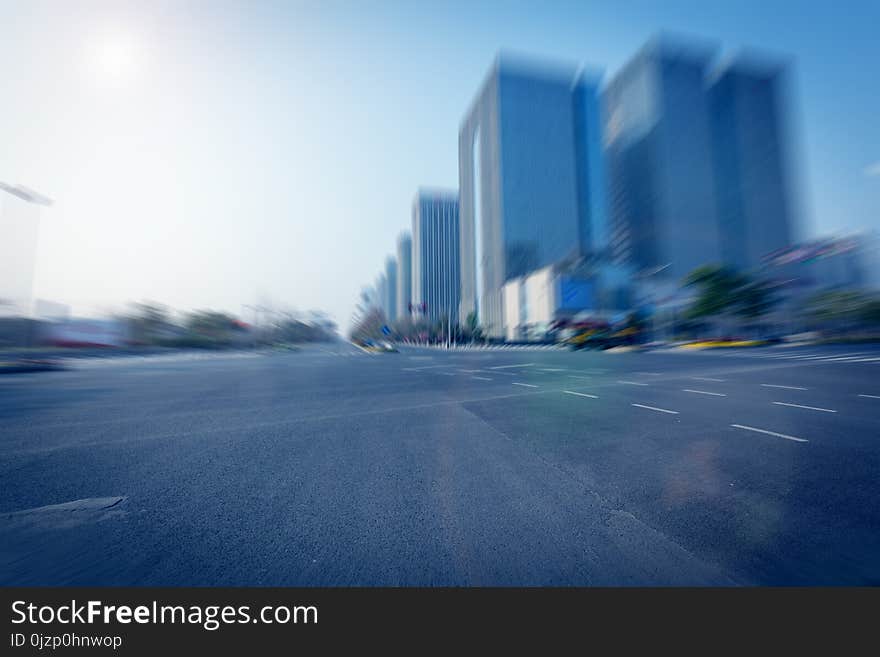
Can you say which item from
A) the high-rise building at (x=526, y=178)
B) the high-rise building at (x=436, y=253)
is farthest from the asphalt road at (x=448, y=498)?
the high-rise building at (x=436, y=253)

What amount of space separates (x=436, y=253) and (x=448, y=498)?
399 feet

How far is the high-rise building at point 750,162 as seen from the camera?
3597 cm

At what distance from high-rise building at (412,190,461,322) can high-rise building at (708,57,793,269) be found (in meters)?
Result: 74.5

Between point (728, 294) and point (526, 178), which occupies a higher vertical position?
point (526, 178)

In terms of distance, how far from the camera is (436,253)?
121m

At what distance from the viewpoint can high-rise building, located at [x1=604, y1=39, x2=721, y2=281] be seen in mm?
36000

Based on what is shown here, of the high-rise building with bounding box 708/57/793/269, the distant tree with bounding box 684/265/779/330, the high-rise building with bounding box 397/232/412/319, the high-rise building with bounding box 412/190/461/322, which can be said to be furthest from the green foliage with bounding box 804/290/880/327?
the high-rise building with bounding box 397/232/412/319

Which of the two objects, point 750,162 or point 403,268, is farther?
point 403,268

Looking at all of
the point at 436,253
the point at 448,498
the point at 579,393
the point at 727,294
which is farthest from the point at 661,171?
the point at 436,253

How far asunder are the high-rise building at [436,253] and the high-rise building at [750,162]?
2931 inches

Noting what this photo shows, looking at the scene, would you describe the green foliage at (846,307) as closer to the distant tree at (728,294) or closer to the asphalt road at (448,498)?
the distant tree at (728,294)

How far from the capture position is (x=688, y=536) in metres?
2.34

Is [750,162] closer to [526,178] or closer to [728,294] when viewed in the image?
[728,294]

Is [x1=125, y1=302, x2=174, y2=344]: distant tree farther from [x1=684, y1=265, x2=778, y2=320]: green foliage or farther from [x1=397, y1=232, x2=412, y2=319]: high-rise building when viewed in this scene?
[x1=397, y1=232, x2=412, y2=319]: high-rise building
